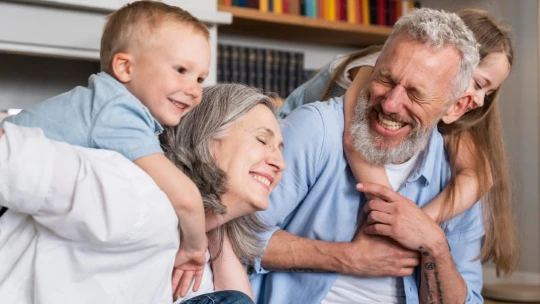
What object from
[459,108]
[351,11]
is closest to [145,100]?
[459,108]

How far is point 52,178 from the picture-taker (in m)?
1.01

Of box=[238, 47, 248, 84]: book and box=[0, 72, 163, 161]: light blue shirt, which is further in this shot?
box=[238, 47, 248, 84]: book

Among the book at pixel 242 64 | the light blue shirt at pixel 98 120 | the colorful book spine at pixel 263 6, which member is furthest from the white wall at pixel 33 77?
the light blue shirt at pixel 98 120

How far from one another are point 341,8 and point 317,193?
224cm

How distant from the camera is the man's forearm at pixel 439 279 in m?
1.80

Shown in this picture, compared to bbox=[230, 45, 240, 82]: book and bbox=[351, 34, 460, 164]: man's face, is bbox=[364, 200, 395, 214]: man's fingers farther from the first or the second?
bbox=[230, 45, 240, 82]: book

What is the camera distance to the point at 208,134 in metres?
1.43

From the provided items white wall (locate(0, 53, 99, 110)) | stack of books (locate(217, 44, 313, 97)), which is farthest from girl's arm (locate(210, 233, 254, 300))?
stack of books (locate(217, 44, 313, 97))

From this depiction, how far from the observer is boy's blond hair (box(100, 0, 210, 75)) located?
130cm

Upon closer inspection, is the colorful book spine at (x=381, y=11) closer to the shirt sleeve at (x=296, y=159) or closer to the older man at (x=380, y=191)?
the older man at (x=380, y=191)

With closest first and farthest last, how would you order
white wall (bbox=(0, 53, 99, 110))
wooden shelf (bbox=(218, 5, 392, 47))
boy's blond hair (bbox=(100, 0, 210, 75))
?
1. boy's blond hair (bbox=(100, 0, 210, 75))
2. white wall (bbox=(0, 53, 99, 110))
3. wooden shelf (bbox=(218, 5, 392, 47))

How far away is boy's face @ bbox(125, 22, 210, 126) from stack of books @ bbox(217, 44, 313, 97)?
2.28m

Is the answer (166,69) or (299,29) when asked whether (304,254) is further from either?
(299,29)

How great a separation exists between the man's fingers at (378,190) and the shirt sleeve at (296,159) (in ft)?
0.43
